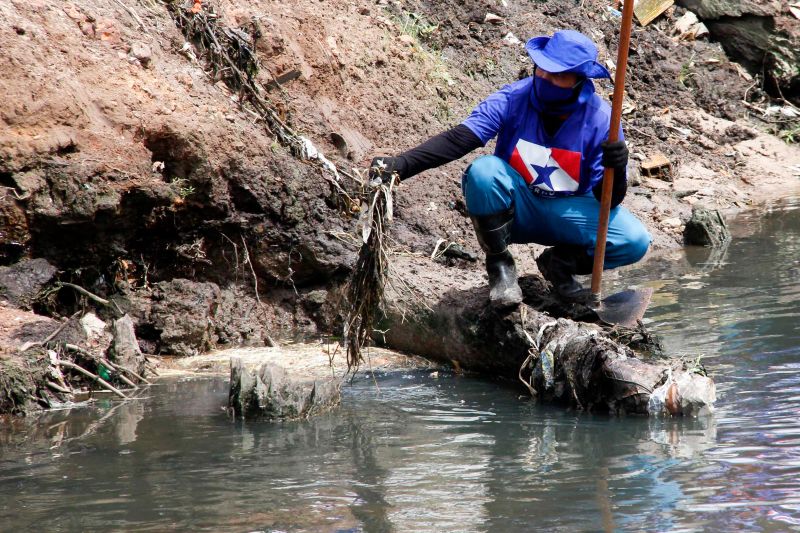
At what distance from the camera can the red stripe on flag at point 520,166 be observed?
5184mm

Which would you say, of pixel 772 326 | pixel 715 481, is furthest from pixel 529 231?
pixel 715 481

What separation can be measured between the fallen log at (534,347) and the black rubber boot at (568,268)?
89 millimetres

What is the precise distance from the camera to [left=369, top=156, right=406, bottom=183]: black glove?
4734mm

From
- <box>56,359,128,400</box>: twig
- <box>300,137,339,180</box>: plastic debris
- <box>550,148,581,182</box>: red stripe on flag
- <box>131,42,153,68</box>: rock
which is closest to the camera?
<box>56,359,128,400</box>: twig

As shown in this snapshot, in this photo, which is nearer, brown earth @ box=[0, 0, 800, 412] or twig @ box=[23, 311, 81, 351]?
twig @ box=[23, 311, 81, 351]

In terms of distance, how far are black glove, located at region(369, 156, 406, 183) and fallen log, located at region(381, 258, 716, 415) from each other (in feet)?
2.26

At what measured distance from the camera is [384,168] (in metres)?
4.73

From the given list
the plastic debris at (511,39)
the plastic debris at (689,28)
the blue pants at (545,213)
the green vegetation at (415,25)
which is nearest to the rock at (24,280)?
the blue pants at (545,213)

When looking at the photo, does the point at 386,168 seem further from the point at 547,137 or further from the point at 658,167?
the point at 658,167

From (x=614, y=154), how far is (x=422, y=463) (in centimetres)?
198

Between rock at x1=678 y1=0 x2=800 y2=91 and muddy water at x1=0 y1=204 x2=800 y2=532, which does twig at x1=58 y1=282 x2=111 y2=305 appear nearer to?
muddy water at x1=0 y1=204 x2=800 y2=532

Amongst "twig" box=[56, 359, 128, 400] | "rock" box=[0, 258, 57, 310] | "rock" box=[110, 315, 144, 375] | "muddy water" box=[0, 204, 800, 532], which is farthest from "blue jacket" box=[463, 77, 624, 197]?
"rock" box=[0, 258, 57, 310]

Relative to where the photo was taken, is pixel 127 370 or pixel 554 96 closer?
pixel 554 96

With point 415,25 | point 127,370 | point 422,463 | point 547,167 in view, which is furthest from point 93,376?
point 415,25
